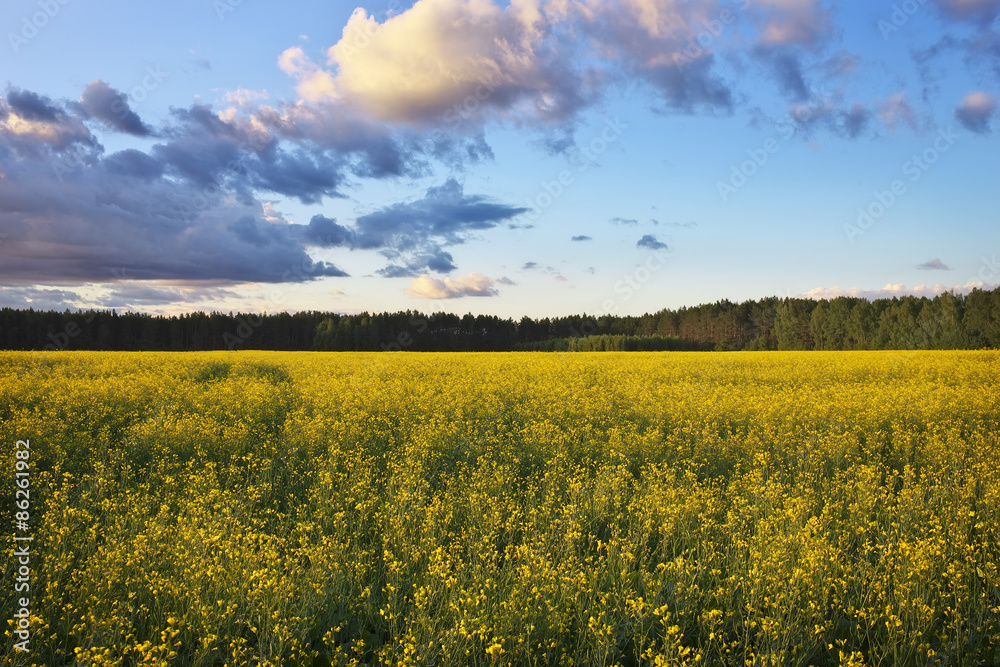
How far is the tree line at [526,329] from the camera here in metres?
65.4

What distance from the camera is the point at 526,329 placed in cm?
10612

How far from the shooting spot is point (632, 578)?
15.4 feet

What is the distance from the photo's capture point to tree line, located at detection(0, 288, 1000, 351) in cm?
6538

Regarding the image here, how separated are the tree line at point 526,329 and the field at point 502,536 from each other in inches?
2442

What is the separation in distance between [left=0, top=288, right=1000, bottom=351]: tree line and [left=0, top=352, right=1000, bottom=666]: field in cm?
6202

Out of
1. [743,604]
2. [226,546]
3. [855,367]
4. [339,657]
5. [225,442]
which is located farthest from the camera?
[855,367]

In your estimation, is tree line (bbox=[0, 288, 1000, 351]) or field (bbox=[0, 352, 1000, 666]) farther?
tree line (bbox=[0, 288, 1000, 351])

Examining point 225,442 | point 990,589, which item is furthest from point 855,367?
point 225,442

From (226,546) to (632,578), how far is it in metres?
3.81

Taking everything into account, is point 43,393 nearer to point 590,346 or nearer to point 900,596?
point 900,596

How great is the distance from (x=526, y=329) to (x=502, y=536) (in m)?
101

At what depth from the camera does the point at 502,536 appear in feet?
18.9

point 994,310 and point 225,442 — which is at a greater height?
point 994,310

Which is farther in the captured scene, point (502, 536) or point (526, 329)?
point (526, 329)
